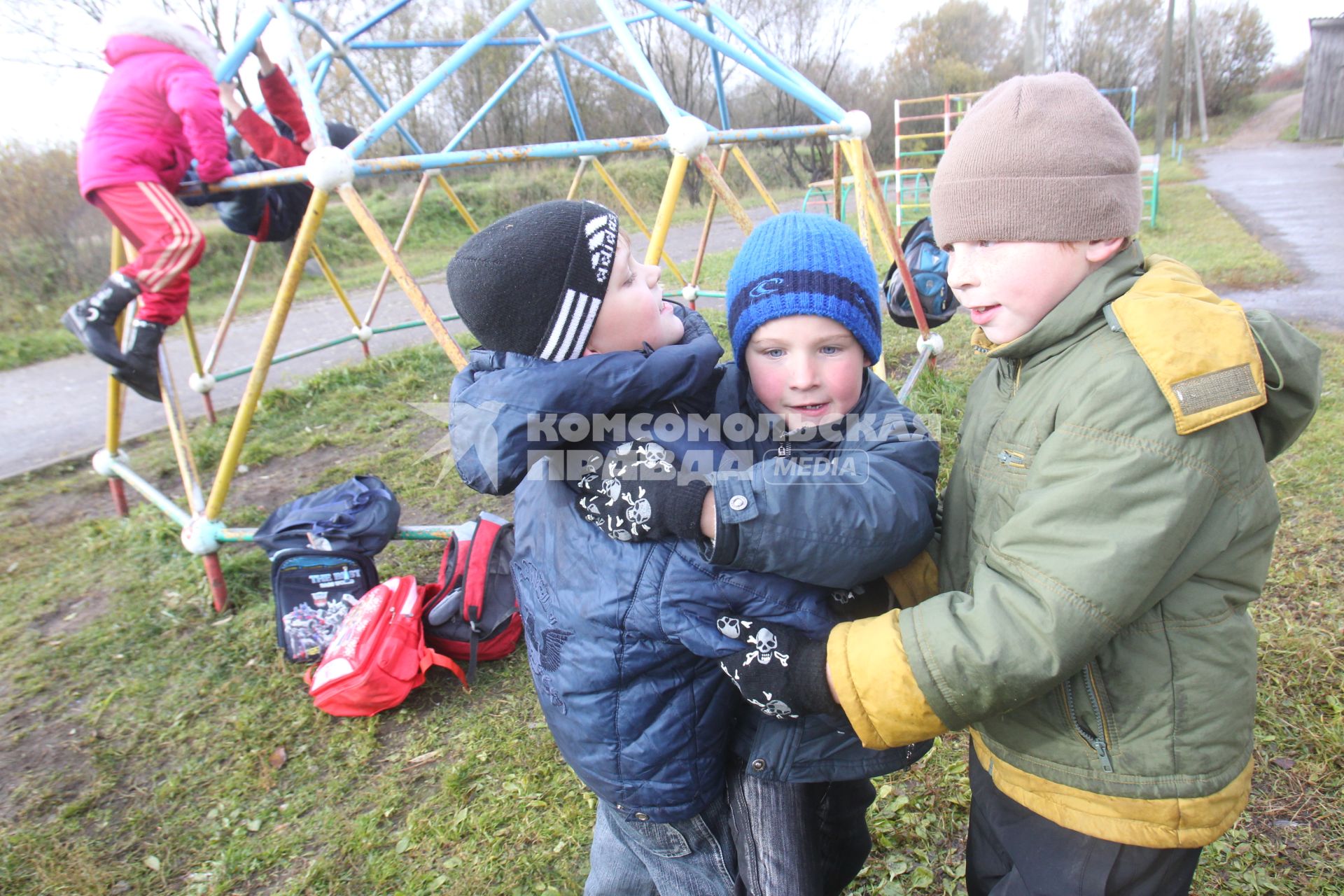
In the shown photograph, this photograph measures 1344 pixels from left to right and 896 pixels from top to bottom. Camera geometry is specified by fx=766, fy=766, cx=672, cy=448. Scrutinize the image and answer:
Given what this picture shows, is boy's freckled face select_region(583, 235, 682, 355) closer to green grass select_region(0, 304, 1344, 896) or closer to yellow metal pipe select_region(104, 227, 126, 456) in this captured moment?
green grass select_region(0, 304, 1344, 896)

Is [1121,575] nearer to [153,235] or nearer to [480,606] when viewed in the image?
[480,606]

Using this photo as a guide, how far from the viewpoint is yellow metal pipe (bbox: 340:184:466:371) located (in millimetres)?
2492

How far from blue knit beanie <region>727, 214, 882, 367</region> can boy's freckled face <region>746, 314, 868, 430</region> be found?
0.8 inches

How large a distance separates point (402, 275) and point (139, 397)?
5743 mm

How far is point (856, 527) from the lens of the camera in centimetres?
100

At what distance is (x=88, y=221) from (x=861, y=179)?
12.0 m

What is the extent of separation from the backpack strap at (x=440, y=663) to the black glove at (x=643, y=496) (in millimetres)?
1847

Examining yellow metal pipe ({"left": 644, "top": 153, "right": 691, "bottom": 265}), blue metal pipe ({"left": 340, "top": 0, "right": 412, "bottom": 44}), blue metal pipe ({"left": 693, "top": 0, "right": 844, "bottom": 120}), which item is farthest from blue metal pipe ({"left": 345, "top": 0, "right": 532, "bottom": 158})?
blue metal pipe ({"left": 340, "top": 0, "right": 412, "bottom": 44})

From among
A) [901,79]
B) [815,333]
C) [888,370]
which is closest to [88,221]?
[888,370]

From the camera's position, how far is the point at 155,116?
3512 millimetres

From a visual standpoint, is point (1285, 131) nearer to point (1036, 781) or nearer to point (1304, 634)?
point (1304, 634)

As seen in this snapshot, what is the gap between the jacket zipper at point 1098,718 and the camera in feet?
3.29

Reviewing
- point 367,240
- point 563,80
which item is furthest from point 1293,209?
point 367,240

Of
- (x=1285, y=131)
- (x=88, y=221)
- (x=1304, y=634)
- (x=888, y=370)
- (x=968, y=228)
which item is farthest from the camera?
(x=1285, y=131)
